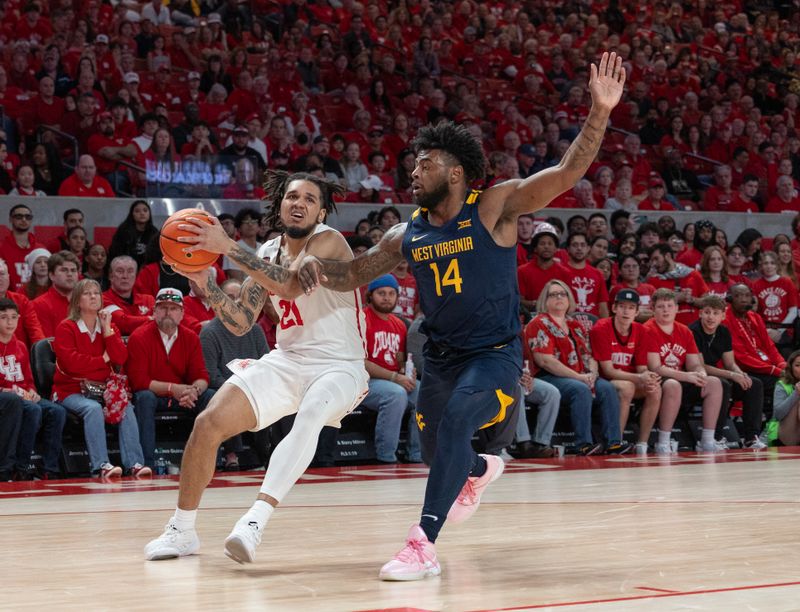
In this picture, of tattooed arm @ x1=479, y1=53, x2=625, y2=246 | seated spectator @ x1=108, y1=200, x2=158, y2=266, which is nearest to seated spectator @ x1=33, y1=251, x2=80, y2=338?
seated spectator @ x1=108, y1=200, x2=158, y2=266

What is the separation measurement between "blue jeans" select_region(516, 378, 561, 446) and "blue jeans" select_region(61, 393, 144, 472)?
11.4 feet

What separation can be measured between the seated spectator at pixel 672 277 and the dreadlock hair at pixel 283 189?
26.4 ft

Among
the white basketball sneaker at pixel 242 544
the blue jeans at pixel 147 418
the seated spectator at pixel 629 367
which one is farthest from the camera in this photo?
the seated spectator at pixel 629 367

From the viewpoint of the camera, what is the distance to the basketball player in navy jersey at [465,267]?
470 cm

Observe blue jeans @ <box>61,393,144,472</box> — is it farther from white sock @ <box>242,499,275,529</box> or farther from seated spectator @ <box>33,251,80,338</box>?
white sock @ <box>242,499,275,529</box>

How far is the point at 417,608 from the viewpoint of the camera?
370 centimetres

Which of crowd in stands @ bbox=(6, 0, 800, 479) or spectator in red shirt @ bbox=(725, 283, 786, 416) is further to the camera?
spectator in red shirt @ bbox=(725, 283, 786, 416)

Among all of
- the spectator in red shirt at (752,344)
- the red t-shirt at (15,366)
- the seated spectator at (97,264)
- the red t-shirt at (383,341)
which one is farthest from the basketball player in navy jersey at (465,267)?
the spectator in red shirt at (752,344)

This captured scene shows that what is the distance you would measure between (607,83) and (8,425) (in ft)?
19.4

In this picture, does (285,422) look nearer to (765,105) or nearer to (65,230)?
(65,230)

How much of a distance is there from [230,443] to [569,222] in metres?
5.26

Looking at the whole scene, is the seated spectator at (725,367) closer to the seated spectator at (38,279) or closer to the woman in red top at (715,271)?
the woman in red top at (715,271)

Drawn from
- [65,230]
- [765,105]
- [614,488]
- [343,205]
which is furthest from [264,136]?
[765,105]

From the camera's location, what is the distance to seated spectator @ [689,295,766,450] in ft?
40.1
